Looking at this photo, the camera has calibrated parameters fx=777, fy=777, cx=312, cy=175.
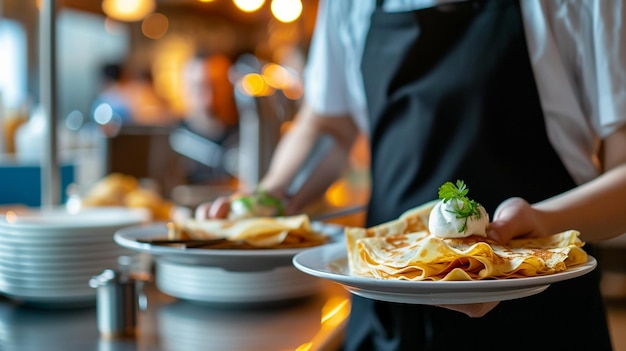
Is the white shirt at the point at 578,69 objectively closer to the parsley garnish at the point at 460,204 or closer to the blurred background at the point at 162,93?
the parsley garnish at the point at 460,204

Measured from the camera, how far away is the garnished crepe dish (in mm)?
815

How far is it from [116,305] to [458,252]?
474mm

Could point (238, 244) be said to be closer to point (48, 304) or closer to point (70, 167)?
point (48, 304)

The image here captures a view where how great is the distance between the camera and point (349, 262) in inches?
37.4

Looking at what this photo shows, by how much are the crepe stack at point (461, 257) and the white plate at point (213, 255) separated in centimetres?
17

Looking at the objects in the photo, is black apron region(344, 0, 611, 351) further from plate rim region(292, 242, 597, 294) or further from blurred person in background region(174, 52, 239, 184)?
blurred person in background region(174, 52, 239, 184)

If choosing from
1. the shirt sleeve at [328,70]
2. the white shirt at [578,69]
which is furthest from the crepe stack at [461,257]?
the shirt sleeve at [328,70]

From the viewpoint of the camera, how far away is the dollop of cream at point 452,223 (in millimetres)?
875

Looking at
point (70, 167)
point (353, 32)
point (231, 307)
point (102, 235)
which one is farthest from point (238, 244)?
point (70, 167)

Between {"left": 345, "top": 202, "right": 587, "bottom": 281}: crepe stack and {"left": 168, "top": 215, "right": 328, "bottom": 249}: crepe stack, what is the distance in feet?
0.68

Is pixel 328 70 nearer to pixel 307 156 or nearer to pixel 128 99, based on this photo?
pixel 307 156

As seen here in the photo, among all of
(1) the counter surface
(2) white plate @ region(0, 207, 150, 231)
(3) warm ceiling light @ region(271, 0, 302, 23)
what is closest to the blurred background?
(3) warm ceiling light @ region(271, 0, 302, 23)

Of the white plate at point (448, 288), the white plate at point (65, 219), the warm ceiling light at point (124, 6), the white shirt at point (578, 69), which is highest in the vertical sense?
the warm ceiling light at point (124, 6)

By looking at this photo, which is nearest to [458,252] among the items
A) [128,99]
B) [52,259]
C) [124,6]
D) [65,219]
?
[52,259]
